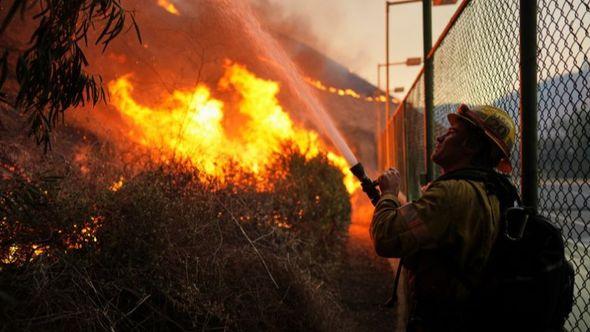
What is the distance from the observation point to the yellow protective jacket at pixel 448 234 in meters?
2.05

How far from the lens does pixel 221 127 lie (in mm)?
14117

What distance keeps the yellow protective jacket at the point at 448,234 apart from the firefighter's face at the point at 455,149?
0.25 metres

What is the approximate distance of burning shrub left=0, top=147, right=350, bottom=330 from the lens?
2.98 meters

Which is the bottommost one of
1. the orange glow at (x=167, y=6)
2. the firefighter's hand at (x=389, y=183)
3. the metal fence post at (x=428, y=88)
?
the firefighter's hand at (x=389, y=183)

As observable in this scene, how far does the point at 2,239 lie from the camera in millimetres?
3088

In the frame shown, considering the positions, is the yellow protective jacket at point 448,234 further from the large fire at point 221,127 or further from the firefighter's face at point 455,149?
the large fire at point 221,127

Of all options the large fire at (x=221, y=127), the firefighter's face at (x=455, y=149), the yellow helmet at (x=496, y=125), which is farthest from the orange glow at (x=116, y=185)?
the yellow helmet at (x=496, y=125)

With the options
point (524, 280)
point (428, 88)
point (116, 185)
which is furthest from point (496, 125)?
point (116, 185)

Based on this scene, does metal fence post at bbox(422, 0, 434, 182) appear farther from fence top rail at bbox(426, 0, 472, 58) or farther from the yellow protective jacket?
the yellow protective jacket

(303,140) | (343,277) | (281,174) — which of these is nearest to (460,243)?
(343,277)

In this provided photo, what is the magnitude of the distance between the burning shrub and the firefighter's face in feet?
7.00

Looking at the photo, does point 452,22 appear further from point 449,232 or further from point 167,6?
point 167,6

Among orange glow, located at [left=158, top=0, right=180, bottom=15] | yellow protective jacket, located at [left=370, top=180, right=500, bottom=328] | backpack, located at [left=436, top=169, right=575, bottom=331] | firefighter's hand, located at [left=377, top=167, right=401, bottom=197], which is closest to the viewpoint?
backpack, located at [left=436, top=169, right=575, bottom=331]

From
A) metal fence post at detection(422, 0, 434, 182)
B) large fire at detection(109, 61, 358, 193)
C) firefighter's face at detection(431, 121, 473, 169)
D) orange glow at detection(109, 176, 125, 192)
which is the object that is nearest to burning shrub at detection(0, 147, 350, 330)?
orange glow at detection(109, 176, 125, 192)
